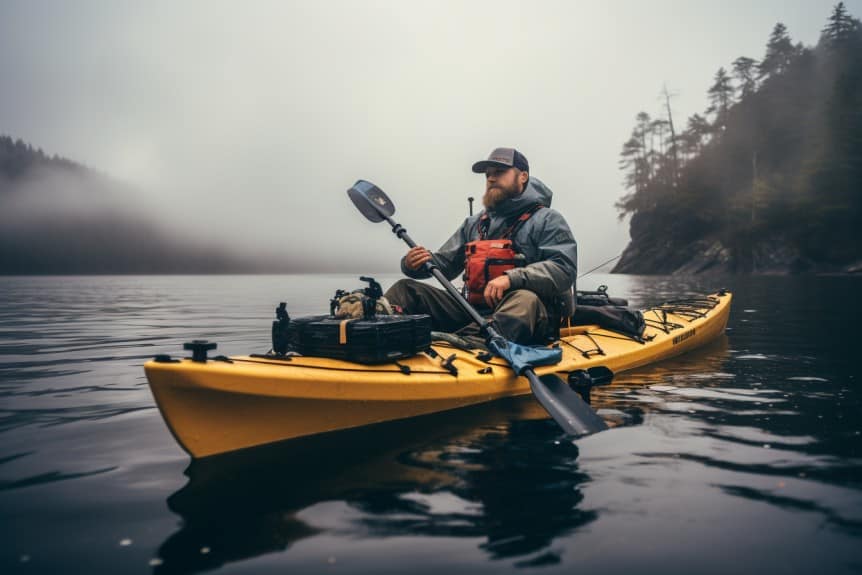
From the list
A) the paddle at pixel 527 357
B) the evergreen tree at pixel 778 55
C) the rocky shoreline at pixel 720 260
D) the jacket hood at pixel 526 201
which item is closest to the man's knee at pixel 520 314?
the paddle at pixel 527 357

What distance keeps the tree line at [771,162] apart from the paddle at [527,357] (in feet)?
113

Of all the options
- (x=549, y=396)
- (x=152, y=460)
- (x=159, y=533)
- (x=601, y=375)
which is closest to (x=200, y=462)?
(x=152, y=460)

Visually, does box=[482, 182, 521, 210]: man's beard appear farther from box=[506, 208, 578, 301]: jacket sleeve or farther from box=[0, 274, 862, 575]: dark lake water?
box=[0, 274, 862, 575]: dark lake water

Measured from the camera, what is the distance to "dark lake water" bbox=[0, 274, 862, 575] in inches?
77.7

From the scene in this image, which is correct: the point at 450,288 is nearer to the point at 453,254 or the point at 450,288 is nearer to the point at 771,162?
the point at 453,254

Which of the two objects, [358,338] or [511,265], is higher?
[511,265]

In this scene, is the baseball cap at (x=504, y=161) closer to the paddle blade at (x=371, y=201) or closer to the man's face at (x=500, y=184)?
the man's face at (x=500, y=184)

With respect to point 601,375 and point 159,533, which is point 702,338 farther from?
point 159,533

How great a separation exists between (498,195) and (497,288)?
1080mm

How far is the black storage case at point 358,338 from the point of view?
3.47m

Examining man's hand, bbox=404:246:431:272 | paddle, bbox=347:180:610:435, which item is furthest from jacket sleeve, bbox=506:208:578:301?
man's hand, bbox=404:246:431:272

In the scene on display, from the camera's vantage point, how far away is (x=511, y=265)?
496cm

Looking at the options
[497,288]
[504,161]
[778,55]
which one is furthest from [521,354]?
[778,55]

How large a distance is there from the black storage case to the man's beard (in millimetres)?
1986
